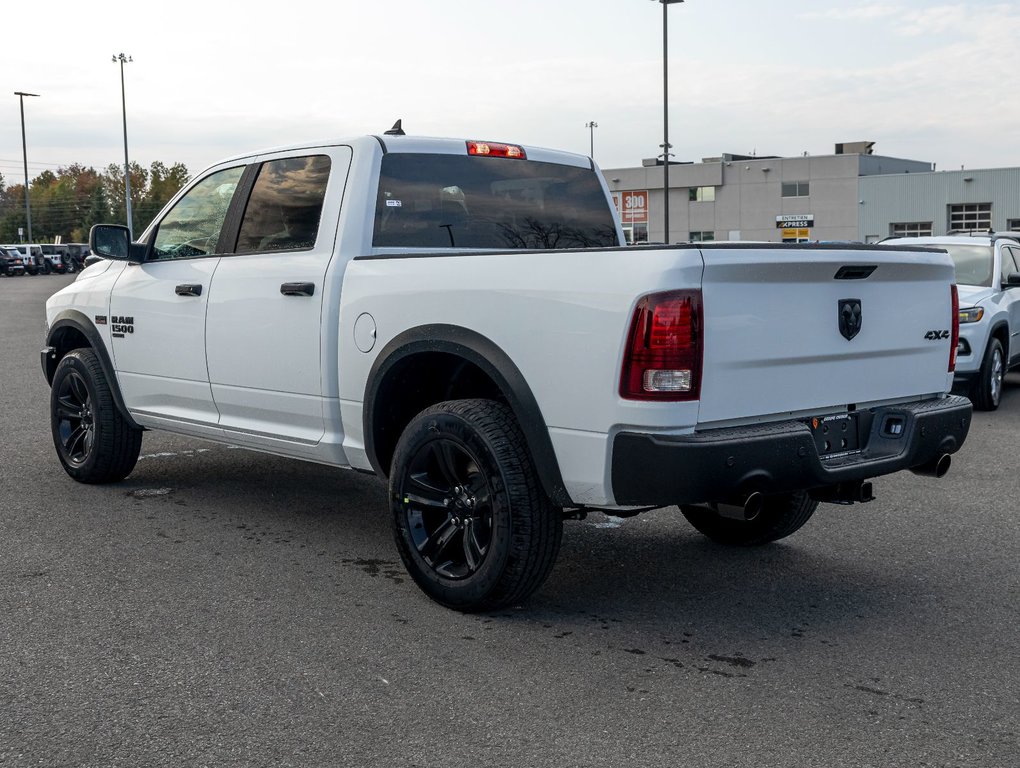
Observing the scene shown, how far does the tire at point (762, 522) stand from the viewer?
5633 millimetres

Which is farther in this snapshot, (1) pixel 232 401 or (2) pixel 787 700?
(1) pixel 232 401

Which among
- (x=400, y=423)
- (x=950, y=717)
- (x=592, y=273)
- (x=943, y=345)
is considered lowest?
(x=950, y=717)


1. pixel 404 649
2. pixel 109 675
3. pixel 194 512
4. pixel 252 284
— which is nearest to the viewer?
pixel 109 675

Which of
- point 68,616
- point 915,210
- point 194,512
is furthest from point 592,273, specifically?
point 915,210

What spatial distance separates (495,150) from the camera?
238 inches

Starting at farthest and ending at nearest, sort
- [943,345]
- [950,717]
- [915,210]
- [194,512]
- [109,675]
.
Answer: [915,210] < [194,512] < [943,345] < [109,675] < [950,717]

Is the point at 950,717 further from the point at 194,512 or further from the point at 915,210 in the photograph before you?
the point at 915,210

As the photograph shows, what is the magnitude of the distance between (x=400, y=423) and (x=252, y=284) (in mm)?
1169

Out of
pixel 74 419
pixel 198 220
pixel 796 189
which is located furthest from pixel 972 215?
pixel 198 220

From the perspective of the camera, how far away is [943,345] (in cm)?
508

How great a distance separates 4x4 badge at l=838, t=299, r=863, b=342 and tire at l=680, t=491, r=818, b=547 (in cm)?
115

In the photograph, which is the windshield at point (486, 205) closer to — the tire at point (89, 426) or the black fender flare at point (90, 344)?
the black fender flare at point (90, 344)

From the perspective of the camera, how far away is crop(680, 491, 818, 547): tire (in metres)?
5.63

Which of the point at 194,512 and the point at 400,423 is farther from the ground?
the point at 400,423
